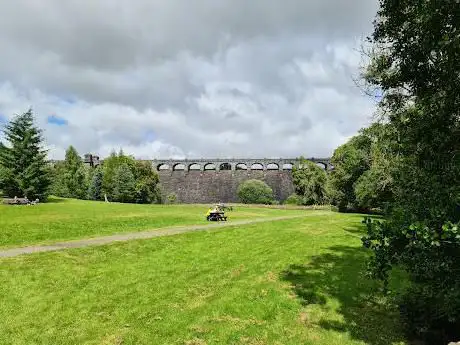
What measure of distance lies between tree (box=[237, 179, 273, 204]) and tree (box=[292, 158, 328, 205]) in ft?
22.9

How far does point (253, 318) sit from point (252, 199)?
249 ft

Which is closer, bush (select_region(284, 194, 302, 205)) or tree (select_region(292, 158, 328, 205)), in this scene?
tree (select_region(292, 158, 328, 205))

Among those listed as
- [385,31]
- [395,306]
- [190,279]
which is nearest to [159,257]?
[190,279]

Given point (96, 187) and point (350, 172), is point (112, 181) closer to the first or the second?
point (96, 187)

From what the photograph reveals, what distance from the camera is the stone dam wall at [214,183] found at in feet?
378

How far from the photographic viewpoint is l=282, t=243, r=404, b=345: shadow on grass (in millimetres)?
10176

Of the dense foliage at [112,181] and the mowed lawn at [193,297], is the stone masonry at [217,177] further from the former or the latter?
the mowed lawn at [193,297]

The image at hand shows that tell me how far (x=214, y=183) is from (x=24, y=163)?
7358cm

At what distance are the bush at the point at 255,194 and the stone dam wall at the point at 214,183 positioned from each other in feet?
73.5

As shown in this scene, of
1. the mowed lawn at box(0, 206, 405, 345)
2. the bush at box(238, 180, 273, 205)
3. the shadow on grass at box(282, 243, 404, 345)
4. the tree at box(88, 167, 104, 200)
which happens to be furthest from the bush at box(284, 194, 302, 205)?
the shadow on grass at box(282, 243, 404, 345)

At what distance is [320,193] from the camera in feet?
277

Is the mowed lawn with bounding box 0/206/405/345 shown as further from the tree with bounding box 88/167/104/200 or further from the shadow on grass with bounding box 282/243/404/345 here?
the tree with bounding box 88/167/104/200

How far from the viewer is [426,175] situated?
27.7 feet

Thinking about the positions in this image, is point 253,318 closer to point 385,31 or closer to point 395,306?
point 395,306
